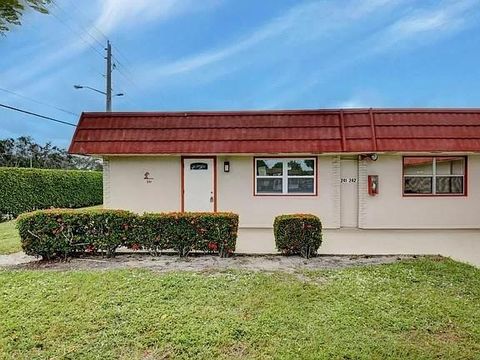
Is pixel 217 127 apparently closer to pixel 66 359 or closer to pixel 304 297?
pixel 304 297

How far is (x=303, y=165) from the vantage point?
11.8 meters

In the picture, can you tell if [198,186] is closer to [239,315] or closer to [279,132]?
[279,132]

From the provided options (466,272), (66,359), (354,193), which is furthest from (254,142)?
(66,359)

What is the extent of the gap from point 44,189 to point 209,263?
14.0m

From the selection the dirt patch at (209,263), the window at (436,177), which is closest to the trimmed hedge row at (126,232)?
the dirt patch at (209,263)

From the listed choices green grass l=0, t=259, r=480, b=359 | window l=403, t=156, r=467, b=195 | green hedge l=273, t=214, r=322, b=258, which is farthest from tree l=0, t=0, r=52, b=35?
window l=403, t=156, r=467, b=195

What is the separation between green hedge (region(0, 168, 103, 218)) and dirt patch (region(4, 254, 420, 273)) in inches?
400

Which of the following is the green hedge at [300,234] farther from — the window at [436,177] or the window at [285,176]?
the window at [436,177]

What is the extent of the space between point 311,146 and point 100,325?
8.04 metres

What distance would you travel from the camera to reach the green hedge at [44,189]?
1571 cm

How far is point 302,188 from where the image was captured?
11758 mm

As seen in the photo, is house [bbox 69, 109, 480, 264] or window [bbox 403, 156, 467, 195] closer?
house [bbox 69, 109, 480, 264]

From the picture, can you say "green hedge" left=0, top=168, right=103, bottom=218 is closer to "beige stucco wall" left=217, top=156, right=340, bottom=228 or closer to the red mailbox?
"beige stucco wall" left=217, top=156, right=340, bottom=228

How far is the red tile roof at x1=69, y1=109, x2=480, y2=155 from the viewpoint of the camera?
1113cm
